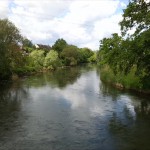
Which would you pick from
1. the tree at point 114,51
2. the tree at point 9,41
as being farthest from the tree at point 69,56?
the tree at point 114,51

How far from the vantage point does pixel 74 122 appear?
29.2 meters

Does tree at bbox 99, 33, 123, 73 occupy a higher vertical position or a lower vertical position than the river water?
higher

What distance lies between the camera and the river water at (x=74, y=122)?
912 inches

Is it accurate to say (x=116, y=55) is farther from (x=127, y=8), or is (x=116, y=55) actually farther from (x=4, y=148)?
(x=4, y=148)

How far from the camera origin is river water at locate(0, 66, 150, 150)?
23.2 metres

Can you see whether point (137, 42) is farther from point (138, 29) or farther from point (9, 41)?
point (9, 41)

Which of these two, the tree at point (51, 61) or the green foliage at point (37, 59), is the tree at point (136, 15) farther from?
the tree at point (51, 61)

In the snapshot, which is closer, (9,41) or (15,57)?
(9,41)

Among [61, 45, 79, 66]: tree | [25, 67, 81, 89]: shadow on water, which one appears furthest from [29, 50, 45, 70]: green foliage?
[61, 45, 79, 66]: tree

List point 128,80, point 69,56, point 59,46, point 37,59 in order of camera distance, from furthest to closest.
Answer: point 59,46 < point 69,56 < point 37,59 < point 128,80

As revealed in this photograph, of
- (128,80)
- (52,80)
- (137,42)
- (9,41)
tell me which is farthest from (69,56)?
(137,42)

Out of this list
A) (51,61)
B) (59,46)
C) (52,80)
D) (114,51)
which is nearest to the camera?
(114,51)

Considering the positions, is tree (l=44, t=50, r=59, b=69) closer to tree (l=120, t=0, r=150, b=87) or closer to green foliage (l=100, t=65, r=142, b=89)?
green foliage (l=100, t=65, r=142, b=89)

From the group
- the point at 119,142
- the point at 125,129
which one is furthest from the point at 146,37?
the point at 119,142
